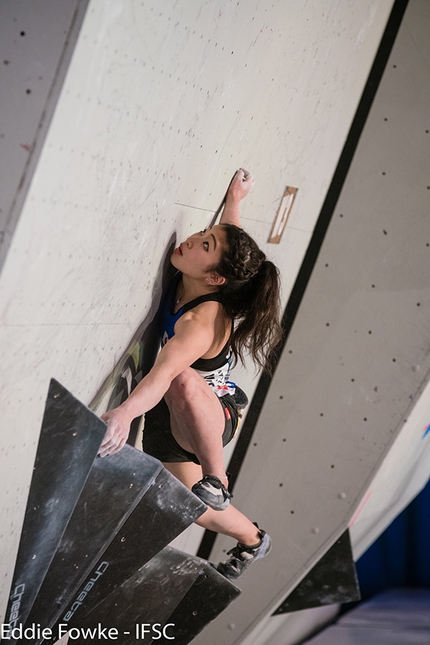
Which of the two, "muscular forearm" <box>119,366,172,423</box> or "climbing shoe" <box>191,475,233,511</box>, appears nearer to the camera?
"muscular forearm" <box>119,366,172,423</box>

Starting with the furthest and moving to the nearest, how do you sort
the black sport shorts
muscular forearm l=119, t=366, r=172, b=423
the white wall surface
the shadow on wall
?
the black sport shorts
the shadow on wall
muscular forearm l=119, t=366, r=172, b=423
the white wall surface

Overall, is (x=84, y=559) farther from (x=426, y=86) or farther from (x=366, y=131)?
(x=426, y=86)

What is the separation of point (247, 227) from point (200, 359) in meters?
0.60

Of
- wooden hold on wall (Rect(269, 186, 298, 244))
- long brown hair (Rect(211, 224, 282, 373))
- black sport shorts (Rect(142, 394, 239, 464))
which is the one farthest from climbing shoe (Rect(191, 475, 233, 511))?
wooden hold on wall (Rect(269, 186, 298, 244))

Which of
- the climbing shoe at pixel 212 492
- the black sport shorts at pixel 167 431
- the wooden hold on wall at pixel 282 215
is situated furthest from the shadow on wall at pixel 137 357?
the wooden hold on wall at pixel 282 215

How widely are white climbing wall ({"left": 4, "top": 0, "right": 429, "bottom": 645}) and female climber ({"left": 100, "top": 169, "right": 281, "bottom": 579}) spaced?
97mm

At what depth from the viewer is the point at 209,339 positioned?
66.9 inches

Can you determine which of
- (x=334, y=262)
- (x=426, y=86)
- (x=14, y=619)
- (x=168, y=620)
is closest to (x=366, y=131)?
(x=426, y=86)

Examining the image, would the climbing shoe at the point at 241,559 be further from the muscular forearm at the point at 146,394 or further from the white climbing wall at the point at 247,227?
the muscular forearm at the point at 146,394

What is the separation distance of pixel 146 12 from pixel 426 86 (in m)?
1.95

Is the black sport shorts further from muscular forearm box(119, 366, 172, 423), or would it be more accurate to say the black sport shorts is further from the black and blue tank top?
muscular forearm box(119, 366, 172, 423)

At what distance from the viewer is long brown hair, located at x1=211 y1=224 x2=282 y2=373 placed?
5.61 ft

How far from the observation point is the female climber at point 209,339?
1.69 metres

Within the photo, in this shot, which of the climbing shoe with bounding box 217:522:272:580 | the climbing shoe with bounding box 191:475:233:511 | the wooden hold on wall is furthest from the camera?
the wooden hold on wall
